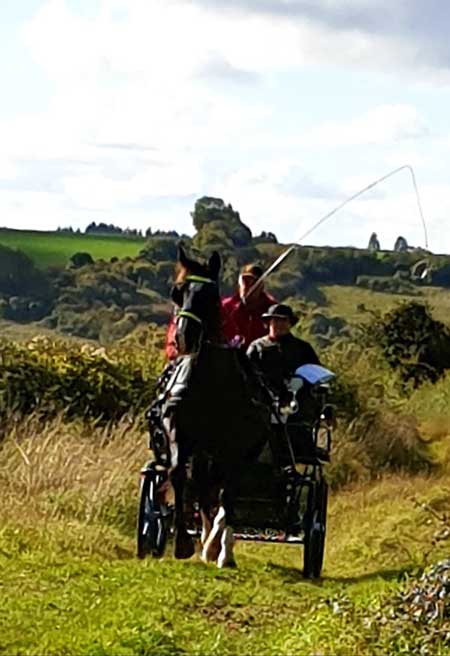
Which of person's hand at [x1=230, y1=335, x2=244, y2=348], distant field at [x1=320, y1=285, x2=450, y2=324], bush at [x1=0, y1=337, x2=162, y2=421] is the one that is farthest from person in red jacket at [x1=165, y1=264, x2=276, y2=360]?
distant field at [x1=320, y1=285, x2=450, y2=324]

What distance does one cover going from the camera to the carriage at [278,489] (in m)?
11.3

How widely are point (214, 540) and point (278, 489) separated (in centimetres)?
61

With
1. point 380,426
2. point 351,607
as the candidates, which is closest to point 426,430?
point 380,426

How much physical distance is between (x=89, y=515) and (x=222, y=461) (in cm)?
322

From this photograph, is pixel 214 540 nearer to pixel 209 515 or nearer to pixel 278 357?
pixel 209 515

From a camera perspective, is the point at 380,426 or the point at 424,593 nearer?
the point at 424,593

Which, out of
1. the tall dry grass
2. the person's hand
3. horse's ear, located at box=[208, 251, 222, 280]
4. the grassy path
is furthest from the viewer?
the tall dry grass

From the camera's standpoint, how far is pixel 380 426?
22828 millimetres

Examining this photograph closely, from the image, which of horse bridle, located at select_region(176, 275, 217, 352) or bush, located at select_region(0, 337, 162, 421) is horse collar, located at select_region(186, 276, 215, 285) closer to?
horse bridle, located at select_region(176, 275, 217, 352)

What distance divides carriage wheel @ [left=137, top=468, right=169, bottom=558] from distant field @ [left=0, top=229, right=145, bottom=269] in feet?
86.6

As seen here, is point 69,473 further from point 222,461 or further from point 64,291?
point 64,291

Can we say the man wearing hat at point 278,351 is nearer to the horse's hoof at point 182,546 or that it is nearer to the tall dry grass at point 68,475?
the horse's hoof at point 182,546

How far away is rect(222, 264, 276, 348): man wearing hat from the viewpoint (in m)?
12.7

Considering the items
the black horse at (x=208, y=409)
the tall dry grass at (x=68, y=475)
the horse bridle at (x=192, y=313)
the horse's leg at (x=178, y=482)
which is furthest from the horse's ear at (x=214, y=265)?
the tall dry grass at (x=68, y=475)
